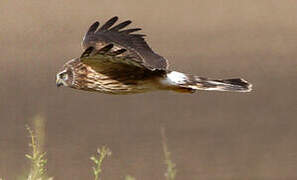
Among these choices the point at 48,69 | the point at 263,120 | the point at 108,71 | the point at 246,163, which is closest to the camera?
the point at 108,71

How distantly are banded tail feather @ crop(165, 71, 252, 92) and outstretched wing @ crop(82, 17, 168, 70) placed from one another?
9cm

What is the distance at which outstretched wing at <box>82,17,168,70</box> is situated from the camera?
7.15 metres

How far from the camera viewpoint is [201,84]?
694 cm

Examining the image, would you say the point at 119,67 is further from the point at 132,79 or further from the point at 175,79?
the point at 175,79

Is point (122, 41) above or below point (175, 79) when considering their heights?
above

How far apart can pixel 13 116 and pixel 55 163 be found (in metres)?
0.89

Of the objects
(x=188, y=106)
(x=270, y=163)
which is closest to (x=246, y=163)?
(x=270, y=163)

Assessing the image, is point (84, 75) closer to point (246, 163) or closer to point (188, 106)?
point (246, 163)

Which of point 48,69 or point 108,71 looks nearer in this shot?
point 108,71

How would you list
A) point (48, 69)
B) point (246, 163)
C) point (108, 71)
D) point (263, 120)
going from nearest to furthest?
point (108, 71) < point (246, 163) < point (263, 120) < point (48, 69)


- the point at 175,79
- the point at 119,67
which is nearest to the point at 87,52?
the point at 119,67

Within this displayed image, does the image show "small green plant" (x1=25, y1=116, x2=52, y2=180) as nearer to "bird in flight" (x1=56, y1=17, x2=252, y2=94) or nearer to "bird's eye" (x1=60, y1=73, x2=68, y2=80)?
"bird in flight" (x1=56, y1=17, x2=252, y2=94)

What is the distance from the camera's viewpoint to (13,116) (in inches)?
380

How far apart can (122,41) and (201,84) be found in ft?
2.27
